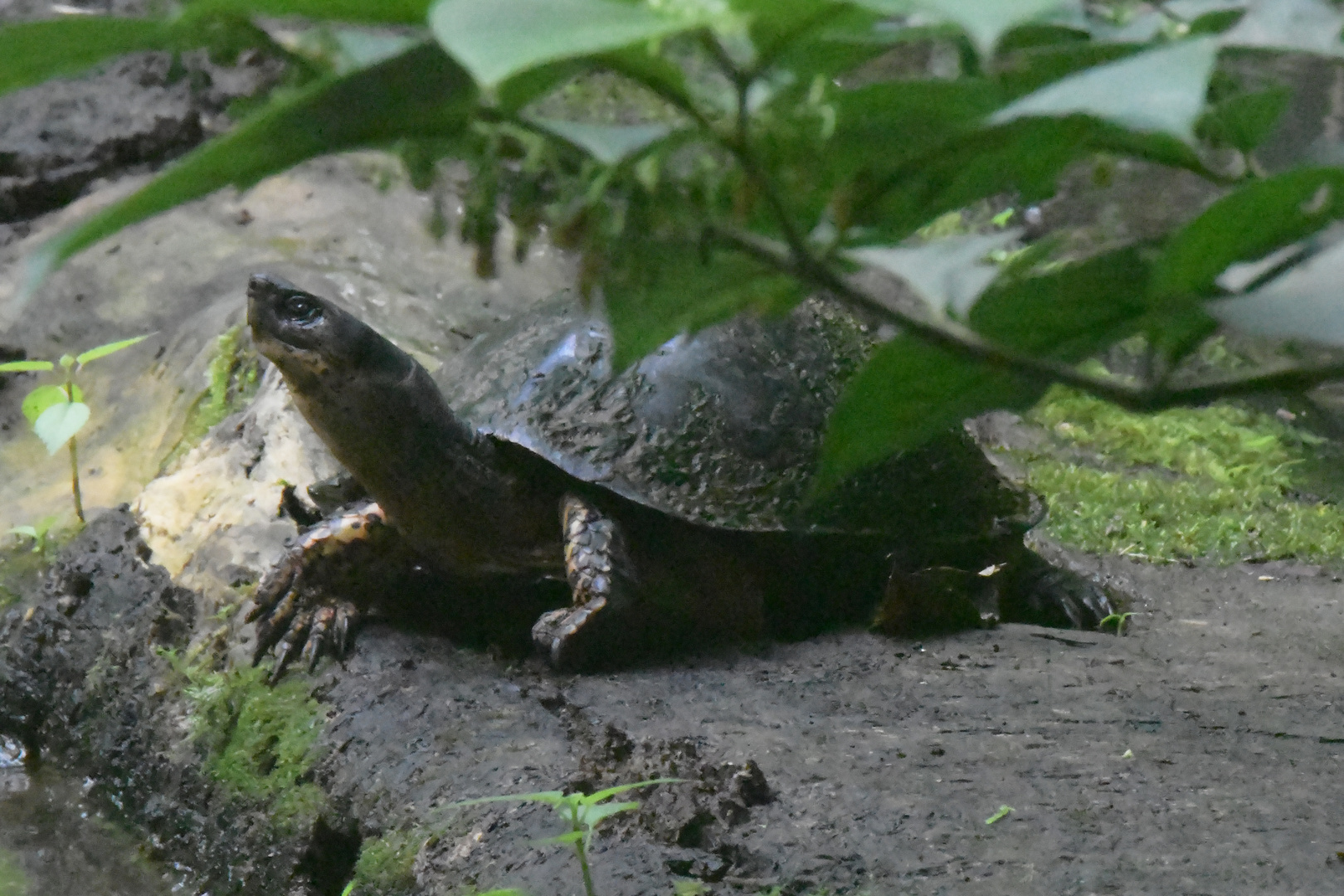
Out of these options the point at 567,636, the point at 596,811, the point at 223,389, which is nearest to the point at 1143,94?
the point at 596,811

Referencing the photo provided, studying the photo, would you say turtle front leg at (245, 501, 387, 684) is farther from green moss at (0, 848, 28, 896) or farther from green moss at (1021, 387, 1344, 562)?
green moss at (1021, 387, 1344, 562)

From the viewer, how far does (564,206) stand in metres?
0.58

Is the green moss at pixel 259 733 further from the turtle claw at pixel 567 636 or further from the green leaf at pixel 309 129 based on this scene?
the green leaf at pixel 309 129

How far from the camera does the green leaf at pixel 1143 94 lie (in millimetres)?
393

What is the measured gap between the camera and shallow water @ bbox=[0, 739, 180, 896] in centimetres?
233

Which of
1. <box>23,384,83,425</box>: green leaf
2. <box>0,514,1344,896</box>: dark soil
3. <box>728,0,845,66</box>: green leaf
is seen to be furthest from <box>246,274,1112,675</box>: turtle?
<box>728,0,845,66</box>: green leaf

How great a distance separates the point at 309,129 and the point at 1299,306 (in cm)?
43

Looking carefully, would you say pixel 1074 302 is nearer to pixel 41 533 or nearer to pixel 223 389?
pixel 223 389

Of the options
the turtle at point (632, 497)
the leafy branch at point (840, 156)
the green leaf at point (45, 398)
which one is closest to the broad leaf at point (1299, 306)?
the leafy branch at point (840, 156)

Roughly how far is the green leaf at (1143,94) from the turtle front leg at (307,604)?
87.4 inches

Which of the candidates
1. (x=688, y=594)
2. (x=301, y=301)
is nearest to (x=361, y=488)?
(x=301, y=301)

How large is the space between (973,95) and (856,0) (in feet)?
0.50

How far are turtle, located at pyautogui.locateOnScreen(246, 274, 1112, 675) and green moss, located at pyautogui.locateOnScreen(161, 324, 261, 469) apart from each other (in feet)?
3.14

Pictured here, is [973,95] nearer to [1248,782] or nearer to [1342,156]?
[1342,156]
